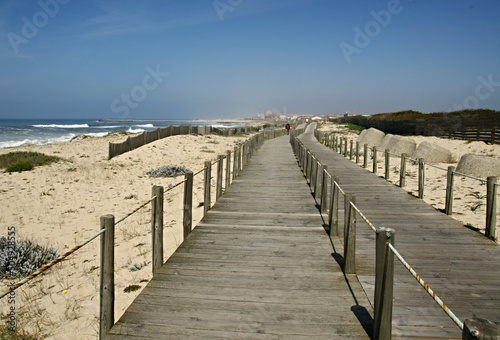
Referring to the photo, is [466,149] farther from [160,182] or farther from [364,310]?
[364,310]

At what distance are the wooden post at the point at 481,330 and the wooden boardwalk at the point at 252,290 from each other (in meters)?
2.00

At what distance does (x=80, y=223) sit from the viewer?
1164cm

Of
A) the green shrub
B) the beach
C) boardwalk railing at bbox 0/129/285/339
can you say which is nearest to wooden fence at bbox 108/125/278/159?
the beach

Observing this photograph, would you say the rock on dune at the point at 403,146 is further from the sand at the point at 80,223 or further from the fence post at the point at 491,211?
the fence post at the point at 491,211

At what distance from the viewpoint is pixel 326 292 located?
5.14 meters

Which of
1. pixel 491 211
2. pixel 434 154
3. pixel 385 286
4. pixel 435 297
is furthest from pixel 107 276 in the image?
pixel 434 154

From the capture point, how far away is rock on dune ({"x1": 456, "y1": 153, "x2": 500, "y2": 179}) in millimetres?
13750

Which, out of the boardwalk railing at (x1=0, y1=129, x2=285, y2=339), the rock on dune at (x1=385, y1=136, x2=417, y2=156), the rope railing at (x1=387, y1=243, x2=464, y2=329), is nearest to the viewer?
the rope railing at (x1=387, y1=243, x2=464, y2=329)

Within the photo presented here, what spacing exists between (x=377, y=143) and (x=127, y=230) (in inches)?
881

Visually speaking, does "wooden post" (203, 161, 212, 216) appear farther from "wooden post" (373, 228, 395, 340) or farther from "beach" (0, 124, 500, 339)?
"wooden post" (373, 228, 395, 340)

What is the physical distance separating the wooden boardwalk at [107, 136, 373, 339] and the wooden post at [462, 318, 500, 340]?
6.55 ft

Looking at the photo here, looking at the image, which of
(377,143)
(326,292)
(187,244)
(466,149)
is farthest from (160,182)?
(466,149)

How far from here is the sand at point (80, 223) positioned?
611 cm

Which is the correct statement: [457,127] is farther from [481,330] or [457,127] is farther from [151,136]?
[481,330]
